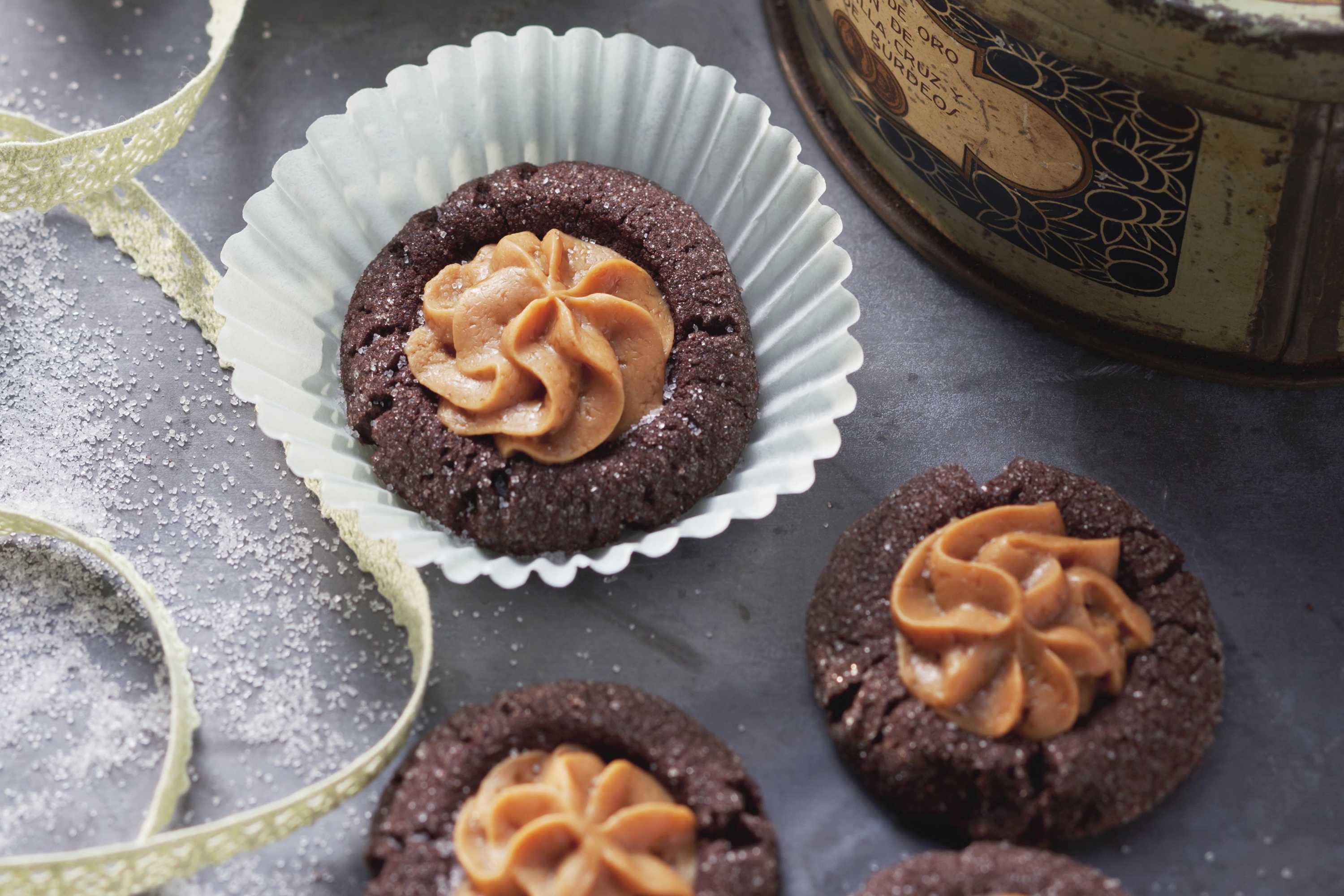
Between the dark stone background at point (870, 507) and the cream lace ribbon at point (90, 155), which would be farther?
the cream lace ribbon at point (90, 155)

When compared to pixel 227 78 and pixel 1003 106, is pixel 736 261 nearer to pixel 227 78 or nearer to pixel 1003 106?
pixel 1003 106

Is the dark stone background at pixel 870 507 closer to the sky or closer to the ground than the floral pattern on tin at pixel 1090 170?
closer to the ground

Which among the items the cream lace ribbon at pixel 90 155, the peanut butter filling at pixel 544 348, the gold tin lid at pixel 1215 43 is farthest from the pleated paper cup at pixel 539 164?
the gold tin lid at pixel 1215 43

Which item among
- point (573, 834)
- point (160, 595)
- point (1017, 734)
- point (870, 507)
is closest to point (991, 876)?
point (1017, 734)

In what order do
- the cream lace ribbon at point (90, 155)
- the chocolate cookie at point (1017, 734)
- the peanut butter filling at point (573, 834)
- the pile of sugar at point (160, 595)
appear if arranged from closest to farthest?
the peanut butter filling at point (573, 834), the chocolate cookie at point (1017, 734), the pile of sugar at point (160, 595), the cream lace ribbon at point (90, 155)

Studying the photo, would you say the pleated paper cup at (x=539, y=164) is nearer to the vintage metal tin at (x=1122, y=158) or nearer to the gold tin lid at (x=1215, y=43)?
the vintage metal tin at (x=1122, y=158)

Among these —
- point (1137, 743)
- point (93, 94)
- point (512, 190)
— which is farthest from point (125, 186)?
point (1137, 743)

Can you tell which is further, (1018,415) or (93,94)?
(93,94)
